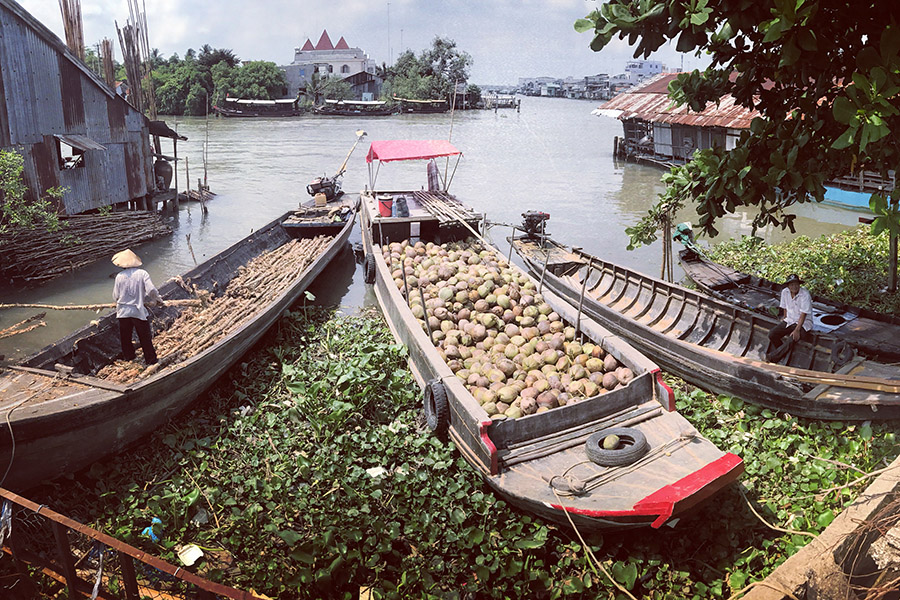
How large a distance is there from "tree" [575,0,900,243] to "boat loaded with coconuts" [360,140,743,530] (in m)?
2.03

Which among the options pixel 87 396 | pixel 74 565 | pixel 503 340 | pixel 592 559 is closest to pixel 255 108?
pixel 503 340

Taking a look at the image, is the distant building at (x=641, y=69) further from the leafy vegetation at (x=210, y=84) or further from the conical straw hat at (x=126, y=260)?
the conical straw hat at (x=126, y=260)

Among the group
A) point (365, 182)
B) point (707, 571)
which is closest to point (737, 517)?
point (707, 571)

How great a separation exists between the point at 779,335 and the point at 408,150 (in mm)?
8569

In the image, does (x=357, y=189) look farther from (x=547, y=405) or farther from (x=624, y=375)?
(x=547, y=405)

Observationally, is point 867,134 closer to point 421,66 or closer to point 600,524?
point 600,524

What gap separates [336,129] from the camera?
46.4 metres

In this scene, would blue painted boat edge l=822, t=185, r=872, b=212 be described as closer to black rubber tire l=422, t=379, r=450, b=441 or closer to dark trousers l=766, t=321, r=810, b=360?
dark trousers l=766, t=321, r=810, b=360

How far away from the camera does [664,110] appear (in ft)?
83.0

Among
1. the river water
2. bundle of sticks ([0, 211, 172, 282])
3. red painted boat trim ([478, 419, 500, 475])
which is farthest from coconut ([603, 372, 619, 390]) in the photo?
bundle of sticks ([0, 211, 172, 282])

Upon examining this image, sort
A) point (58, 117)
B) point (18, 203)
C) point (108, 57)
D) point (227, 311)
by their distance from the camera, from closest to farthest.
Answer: point (227, 311) → point (18, 203) → point (58, 117) → point (108, 57)

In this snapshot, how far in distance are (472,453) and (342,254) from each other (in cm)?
1041

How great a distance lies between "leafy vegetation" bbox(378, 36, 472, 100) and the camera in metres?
65.6

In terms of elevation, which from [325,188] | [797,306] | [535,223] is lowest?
[797,306]
